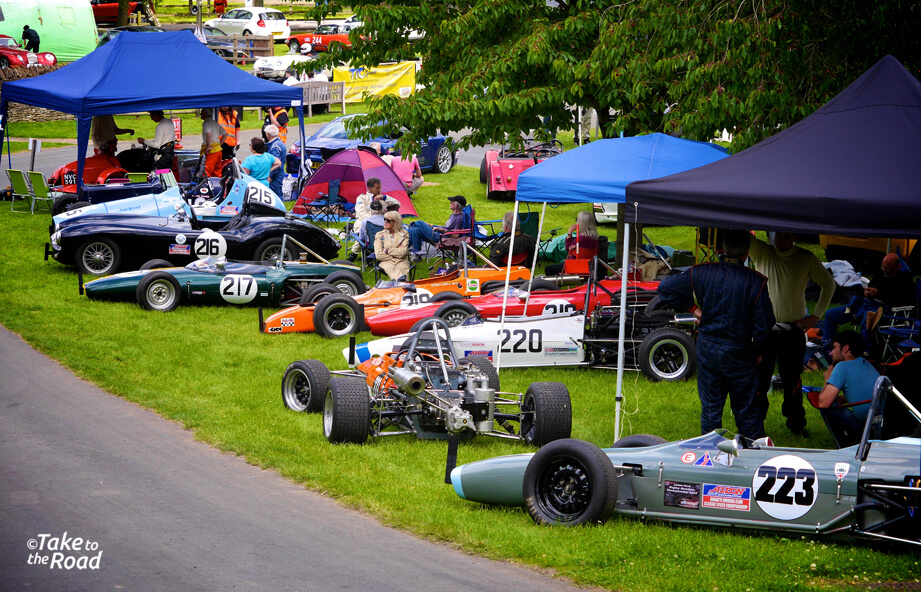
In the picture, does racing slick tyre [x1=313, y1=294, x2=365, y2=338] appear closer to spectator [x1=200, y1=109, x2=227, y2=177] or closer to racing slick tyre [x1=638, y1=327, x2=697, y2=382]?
racing slick tyre [x1=638, y1=327, x2=697, y2=382]

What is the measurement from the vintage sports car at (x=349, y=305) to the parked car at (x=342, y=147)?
395 inches

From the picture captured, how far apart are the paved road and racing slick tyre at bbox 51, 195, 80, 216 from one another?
903 centimetres

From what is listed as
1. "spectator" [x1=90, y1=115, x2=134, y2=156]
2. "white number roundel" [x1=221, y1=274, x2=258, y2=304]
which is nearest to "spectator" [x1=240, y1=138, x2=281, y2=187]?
"spectator" [x1=90, y1=115, x2=134, y2=156]

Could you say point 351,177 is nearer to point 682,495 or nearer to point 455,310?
point 455,310

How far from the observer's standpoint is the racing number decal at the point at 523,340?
992 cm

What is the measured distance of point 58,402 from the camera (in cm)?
887

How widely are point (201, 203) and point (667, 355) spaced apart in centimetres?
874

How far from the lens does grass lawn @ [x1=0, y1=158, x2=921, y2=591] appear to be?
5.40m

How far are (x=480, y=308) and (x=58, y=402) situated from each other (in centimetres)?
485

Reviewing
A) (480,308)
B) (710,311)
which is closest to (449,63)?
(480,308)

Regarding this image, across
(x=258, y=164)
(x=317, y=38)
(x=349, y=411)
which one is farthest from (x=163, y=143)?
(x=317, y=38)

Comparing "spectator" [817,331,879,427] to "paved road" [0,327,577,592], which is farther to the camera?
"spectator" [817,331,879,427]

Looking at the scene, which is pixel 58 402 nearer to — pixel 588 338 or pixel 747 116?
pixel 588 338

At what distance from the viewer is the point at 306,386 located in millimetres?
8711
